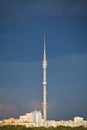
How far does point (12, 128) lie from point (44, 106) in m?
6.01

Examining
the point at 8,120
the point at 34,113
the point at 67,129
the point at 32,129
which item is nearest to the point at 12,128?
the point at 32,129

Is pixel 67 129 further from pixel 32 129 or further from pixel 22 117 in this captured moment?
pixel 22 117

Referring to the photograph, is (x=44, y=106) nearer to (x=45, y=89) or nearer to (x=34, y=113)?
(x=45, y=89)

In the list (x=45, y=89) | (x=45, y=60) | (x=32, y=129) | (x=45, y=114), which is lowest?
(x=32, y=129)

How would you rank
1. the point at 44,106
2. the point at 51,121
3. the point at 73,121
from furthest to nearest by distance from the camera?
the point at 73,121
the point at 51,121
the point at 44,106

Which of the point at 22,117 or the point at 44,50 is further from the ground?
the point at 44,50

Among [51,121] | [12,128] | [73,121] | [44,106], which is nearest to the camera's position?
[12,128]

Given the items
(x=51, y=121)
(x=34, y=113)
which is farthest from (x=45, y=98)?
(x=34, y=113)

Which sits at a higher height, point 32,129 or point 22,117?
point 22,117

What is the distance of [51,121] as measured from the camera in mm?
26906

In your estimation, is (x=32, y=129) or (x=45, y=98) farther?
(x=45, y=98)

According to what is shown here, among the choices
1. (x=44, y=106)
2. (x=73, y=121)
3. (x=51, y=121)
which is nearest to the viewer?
(x=44, y=106)

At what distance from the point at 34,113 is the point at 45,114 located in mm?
4892

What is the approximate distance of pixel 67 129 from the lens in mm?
19172
